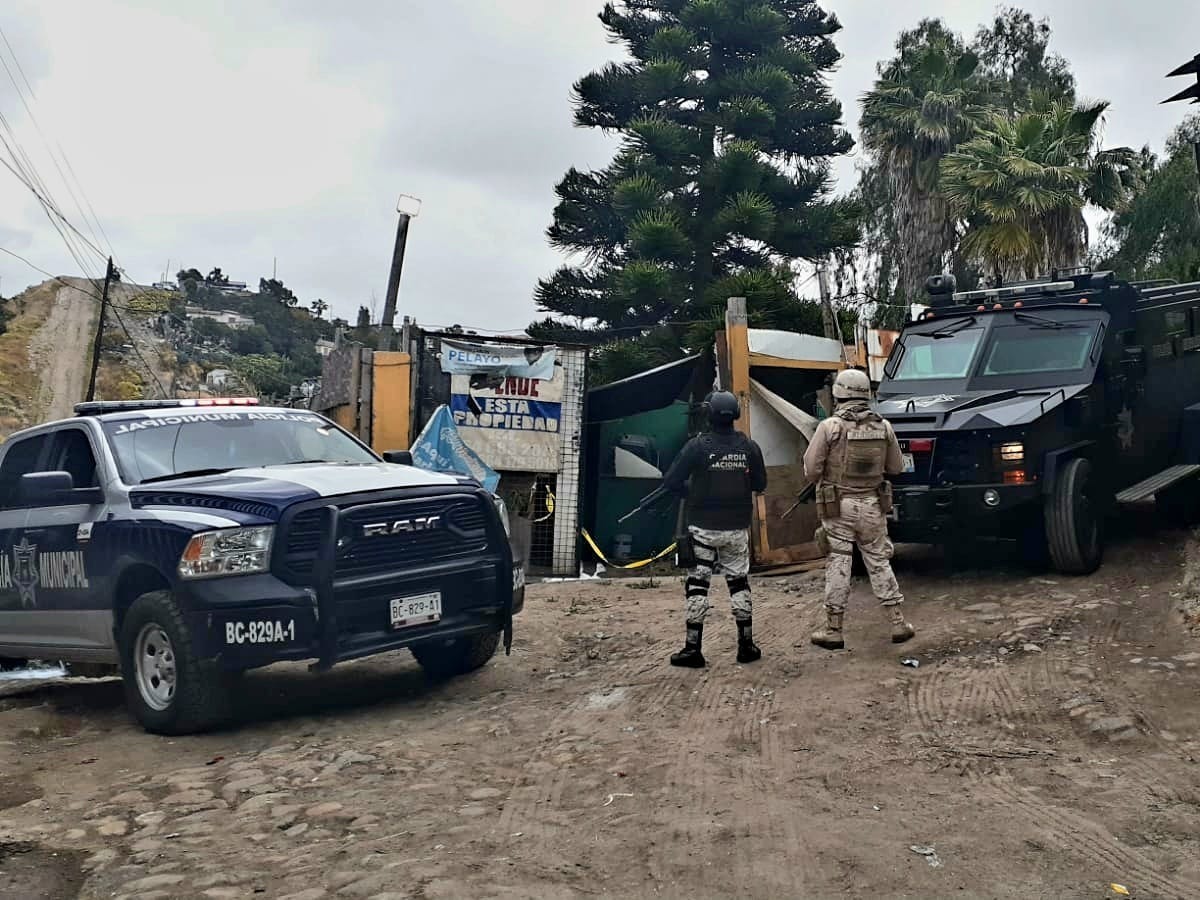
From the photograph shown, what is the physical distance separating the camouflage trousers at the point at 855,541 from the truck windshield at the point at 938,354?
2.65 m

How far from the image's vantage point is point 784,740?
531cm

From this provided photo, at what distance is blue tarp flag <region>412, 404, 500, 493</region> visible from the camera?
1283cm

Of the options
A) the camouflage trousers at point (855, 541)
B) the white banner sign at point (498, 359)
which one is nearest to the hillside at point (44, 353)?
the white banner sign at point (498, 359)

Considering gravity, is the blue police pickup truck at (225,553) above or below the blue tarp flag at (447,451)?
below

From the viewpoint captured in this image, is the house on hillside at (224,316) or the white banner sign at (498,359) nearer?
the white banner sign at (498,359)

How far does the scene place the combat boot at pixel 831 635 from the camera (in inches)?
281

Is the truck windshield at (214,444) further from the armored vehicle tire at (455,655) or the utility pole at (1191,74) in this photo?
the utility pole at (1191,74)

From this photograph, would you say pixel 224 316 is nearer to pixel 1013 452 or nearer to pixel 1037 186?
pixel 1037 186

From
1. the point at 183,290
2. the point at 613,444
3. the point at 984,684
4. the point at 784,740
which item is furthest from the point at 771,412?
the point at 183,290

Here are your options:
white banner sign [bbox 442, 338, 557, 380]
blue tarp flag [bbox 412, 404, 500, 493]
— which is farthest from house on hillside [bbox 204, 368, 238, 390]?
blue tarp flag [bbox 412, 404, 500, 493]

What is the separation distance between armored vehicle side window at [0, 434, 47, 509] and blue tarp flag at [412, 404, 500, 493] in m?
5.64

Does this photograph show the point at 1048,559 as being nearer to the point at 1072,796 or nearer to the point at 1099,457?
the point at 1099,457

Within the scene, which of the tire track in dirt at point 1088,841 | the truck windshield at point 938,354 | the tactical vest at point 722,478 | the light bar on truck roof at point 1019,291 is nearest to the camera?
the tire track in dirt at point 1088,841

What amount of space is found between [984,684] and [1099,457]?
359 cm
